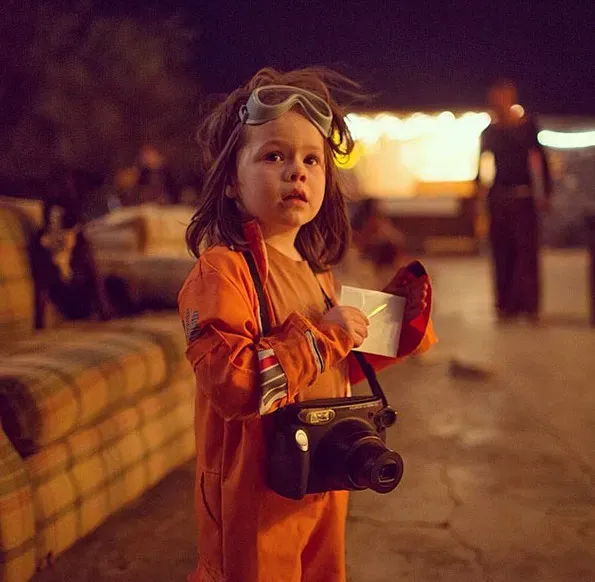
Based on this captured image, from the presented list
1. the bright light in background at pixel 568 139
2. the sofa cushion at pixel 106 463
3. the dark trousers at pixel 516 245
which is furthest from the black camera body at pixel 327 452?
the bright light in background at pixel 568 139

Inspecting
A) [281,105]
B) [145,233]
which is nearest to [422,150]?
[145,233]

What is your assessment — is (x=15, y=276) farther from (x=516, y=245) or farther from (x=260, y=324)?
(x=516, y=245)

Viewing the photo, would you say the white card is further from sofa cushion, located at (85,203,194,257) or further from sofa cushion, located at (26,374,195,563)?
sofa cushion, located at (85,203,194,257)

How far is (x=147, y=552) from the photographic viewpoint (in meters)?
2.29

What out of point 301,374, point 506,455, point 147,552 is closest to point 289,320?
point 301,374

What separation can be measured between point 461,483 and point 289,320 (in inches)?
64.5

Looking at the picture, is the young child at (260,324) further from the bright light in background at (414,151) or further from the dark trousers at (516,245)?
the bright light in background at (414,151)

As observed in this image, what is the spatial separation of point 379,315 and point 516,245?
532 centimetres

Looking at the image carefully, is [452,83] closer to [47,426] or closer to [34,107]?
[34,107]

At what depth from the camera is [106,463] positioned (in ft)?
8.13

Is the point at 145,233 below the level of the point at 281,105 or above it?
below

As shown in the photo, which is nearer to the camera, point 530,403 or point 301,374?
point 301,374

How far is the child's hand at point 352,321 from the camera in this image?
1482mm

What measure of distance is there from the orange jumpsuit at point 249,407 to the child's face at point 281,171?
56 mm
